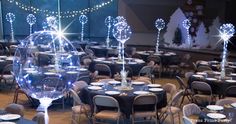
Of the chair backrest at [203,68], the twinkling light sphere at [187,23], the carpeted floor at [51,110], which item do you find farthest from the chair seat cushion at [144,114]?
the twinkling light sphere at [187,23]

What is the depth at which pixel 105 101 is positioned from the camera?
5613mm

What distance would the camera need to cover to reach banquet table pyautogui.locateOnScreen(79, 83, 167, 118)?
579 cm

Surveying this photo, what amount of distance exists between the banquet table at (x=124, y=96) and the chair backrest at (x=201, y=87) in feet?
4.13

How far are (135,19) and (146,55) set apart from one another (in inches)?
173

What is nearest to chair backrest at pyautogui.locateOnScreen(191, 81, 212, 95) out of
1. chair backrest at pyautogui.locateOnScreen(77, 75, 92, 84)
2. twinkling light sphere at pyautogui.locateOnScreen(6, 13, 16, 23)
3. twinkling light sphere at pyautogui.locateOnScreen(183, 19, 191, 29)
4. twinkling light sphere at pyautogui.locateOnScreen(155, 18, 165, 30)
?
chair backrest at pyautogui.locateOnScreen(77, 75, 92, 84)

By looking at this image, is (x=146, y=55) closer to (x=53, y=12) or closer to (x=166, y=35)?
(x=166, y=35)

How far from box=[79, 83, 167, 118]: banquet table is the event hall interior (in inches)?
0.8

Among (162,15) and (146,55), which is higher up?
(162,15)

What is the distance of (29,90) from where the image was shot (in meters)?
2.67

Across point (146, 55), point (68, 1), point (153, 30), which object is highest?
point (68, 1)

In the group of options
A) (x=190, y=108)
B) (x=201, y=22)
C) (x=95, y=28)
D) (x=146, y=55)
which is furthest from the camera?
(x=95, y=28)

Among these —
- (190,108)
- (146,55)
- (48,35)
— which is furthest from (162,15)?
(48,35)

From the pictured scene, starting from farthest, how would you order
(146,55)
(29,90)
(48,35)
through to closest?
(146,55) → (48,35) → (29,90)

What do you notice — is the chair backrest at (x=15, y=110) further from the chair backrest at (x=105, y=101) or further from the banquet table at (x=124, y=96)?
the banquet table at (x=124, y=96)
